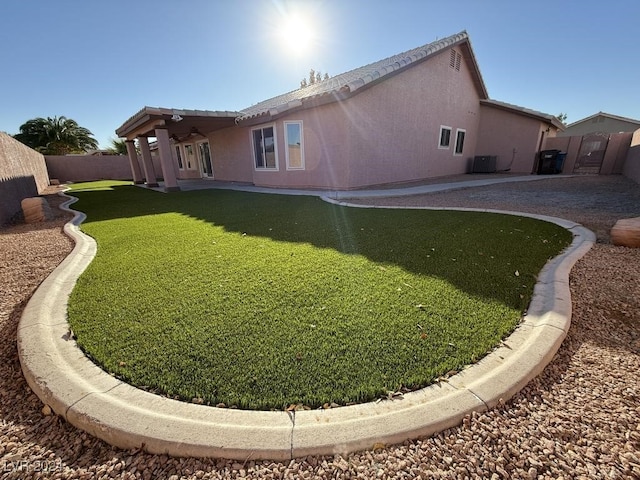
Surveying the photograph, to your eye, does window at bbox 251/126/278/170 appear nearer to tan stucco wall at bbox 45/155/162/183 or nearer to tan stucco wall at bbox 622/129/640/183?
tan stucco wall at bbox 622/129/640/183

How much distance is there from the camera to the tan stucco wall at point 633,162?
1047 centimetres

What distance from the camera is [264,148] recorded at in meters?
11.3

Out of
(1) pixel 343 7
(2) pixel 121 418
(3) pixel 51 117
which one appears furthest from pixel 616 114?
(3) pixel 51 117

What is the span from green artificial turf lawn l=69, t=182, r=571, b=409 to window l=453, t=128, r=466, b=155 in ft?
35.6

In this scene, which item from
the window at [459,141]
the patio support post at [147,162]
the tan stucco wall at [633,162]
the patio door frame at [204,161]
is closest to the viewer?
the tan stucco wall at [633,162]

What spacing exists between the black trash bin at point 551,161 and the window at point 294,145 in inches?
542

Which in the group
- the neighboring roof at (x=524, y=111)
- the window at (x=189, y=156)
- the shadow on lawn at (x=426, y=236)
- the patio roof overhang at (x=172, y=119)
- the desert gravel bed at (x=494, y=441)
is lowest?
the desert gravel bed at (x=494, y=441)

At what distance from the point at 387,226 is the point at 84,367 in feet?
14.4

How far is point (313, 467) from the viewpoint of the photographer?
1193 mm

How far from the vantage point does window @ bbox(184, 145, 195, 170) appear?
18.1 m

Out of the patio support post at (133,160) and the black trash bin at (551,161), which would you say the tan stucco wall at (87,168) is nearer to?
the patio support post at (133,160)

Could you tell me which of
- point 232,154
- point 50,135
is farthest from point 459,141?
point 50,135

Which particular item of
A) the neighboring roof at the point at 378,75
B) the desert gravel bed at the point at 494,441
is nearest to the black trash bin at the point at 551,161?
the neighboring roof at the point at 378,75

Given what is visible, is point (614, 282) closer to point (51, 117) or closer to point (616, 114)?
point (616, 114)
